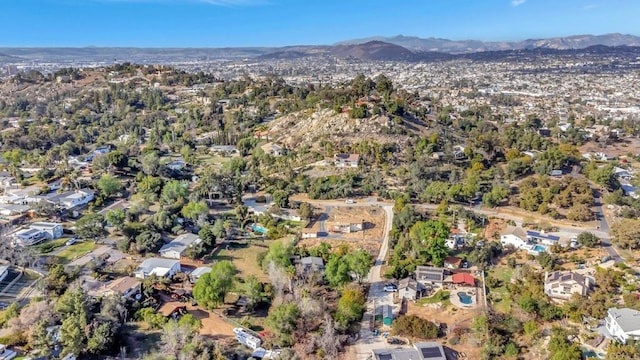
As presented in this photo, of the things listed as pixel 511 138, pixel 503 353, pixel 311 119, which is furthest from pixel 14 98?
pixel 503 353

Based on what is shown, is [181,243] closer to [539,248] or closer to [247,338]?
[247,338]

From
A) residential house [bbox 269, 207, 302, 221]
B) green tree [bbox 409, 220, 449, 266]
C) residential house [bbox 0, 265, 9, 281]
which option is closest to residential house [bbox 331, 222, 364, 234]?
residential house [bbox 269, 207, 302, 221]

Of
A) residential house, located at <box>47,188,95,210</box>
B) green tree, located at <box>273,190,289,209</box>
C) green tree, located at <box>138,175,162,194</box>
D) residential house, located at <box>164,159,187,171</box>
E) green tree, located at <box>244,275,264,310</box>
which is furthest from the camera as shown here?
residential house, located at <box>164,159,187,171</box>

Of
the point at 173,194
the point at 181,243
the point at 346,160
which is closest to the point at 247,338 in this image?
the point at 181,243

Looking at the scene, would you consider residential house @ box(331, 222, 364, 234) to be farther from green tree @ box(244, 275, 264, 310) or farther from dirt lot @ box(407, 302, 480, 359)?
green tree @ box(244, 275, 264, 310)

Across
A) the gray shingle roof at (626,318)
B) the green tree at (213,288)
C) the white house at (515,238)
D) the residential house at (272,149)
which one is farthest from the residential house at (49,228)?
the gray shingle roof at (626,318)

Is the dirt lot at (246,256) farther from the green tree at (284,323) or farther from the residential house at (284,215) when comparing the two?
the green tree at (284,323)

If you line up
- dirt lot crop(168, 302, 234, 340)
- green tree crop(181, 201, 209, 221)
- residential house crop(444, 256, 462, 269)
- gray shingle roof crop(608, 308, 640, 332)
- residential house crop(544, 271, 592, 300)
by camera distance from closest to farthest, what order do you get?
gray shingle roof crop(608, 308, 640, 332) < dirt lot crop(168, 302, 234, 340) < residential house crop(544, 271, 592, 300) < residential house crop(444, 256, 462, 269) < green tree crop(181, 201, 209, 221)

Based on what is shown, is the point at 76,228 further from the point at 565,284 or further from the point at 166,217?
the point at 565,284
